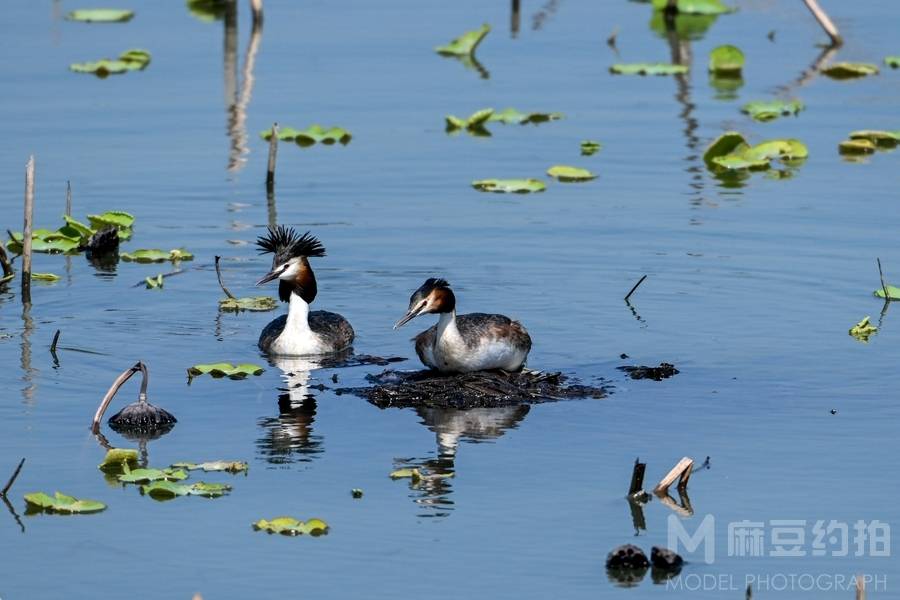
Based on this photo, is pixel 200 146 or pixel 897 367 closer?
pixel 897 367

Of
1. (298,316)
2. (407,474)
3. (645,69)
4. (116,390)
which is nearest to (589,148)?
(645,69)

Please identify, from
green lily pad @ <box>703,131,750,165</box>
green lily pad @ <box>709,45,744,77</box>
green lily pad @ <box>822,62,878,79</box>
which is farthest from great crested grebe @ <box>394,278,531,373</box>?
green lily pad @ <box>822,62,878,79</box>

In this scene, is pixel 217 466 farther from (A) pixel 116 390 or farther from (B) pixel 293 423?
(B) pixel 293 423

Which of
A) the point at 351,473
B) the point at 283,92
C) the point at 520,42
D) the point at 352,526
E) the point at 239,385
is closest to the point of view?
the point at 352,526

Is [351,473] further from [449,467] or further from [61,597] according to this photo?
[61,597]

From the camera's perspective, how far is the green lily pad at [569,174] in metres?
22.4

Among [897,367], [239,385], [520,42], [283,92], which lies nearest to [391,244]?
[239,385]

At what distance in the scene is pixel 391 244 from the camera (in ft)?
65.1

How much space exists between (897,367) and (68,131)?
13.3 m

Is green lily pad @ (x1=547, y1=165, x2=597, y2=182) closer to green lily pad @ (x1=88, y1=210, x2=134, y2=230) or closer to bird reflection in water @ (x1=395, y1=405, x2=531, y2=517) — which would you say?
green lily pad @ (x1=88, y1=210, x2=134, y2=230)

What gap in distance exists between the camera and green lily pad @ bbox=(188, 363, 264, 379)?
15.5 metres

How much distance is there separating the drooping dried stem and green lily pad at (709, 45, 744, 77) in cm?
1700

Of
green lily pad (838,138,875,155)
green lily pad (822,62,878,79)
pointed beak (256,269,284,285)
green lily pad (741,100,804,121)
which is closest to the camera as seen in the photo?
pointed beak (256,269,284,285)

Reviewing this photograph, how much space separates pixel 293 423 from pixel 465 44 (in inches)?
653
